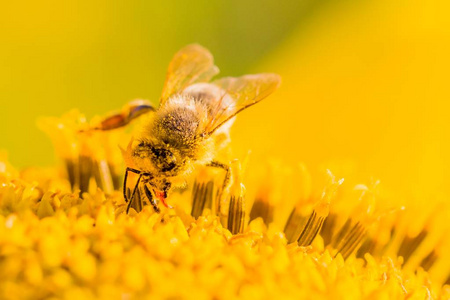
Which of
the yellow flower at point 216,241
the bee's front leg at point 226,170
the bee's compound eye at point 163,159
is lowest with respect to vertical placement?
the yellow flower at point 216,241

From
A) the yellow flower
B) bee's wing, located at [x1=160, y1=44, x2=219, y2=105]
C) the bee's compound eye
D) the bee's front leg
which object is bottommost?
the yellow flower

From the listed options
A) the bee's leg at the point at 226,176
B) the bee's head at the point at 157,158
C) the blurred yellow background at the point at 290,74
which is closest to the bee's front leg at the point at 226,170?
the bee's leg at the point at 226,176

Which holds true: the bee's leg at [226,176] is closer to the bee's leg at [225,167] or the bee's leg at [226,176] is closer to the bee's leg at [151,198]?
the bee's leg at [225,167]

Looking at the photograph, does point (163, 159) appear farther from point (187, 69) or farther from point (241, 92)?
point (187, 69)

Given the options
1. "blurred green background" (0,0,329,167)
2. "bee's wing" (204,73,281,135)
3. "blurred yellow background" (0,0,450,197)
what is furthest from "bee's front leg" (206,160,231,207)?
"blurred green background" (0,0,329,167)

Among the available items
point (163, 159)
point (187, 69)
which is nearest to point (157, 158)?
point (163, 159)

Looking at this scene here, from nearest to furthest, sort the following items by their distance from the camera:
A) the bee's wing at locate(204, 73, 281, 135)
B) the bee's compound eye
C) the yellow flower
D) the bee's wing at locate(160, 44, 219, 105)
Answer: the yellow flower
the bee's compound eye
the bee's wing at locate(204, 73, 281, 135)
the bee's wing at locate(160, 44, 219, 105)

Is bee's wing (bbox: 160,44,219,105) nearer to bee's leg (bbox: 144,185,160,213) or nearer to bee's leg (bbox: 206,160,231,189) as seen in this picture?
bee's leg (bbox: 206,160,231,189)
